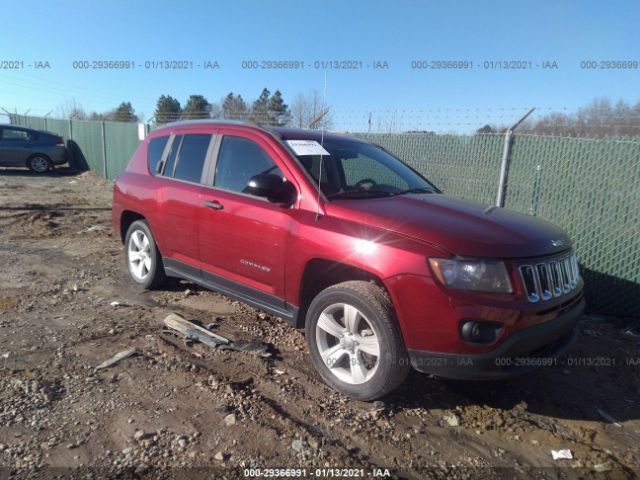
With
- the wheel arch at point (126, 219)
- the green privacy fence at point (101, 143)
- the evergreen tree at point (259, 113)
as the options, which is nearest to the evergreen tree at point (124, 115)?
the green privacy fence at point (101, 143)

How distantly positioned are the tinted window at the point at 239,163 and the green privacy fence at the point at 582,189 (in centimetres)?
361

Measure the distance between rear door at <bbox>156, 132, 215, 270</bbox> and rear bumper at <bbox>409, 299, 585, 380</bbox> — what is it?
2408 mm

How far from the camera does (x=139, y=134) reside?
13.9 meters

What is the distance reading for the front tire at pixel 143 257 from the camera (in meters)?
4.94

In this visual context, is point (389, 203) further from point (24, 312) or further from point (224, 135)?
point (24, 312)

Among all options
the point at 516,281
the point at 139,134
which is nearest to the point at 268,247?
the point at 516,281

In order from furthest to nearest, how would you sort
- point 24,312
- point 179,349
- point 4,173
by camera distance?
point 4,173, point 24,312, point 179,349

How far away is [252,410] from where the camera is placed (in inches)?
117

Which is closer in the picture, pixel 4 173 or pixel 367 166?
pixel 367 166

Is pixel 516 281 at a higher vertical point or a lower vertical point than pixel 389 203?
lower

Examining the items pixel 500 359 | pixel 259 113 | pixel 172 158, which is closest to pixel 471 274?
pixel 500 359

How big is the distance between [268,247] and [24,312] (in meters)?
2.63

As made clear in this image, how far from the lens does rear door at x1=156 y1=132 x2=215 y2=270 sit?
168 inches

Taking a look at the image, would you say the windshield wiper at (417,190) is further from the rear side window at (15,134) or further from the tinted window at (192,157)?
the rear side window at (15,134)
